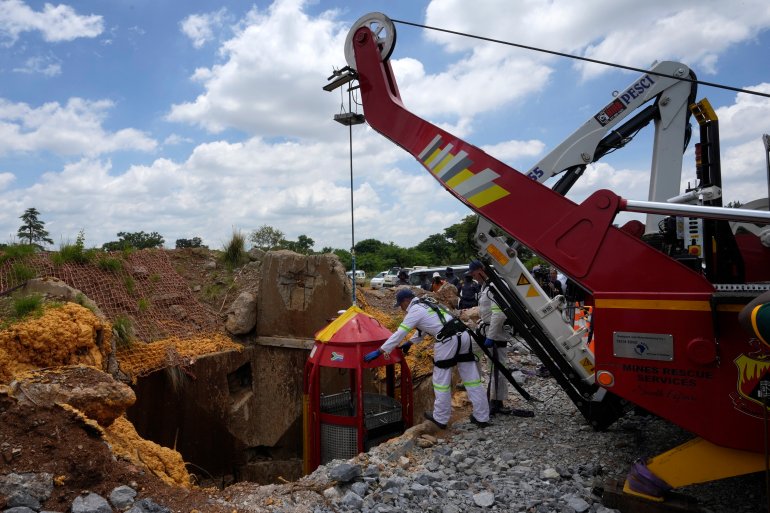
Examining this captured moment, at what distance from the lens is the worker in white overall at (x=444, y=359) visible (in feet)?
18.7

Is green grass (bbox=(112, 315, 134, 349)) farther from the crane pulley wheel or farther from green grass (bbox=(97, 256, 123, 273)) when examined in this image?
the crane pulley wheel

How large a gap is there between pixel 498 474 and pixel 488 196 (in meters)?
2.21

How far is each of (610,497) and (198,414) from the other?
22.5 ft

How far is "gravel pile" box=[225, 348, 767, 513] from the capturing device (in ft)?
12.6

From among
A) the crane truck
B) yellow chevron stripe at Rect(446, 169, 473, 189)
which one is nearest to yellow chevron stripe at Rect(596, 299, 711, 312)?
the crane truck

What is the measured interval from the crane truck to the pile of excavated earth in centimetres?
52

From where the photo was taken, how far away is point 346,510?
3844 millimetres

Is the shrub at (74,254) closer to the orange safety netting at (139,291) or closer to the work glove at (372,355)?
the orange safety netting at (139,291)

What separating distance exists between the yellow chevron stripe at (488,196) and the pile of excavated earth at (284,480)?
84.7 inches

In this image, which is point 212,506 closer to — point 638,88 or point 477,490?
point 477,490

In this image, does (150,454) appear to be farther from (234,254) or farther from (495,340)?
(234,254)

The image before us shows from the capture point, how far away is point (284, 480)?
4844 millimetres

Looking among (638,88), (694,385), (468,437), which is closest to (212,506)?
(468,437)

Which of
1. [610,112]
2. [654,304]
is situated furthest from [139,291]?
[654,304]
